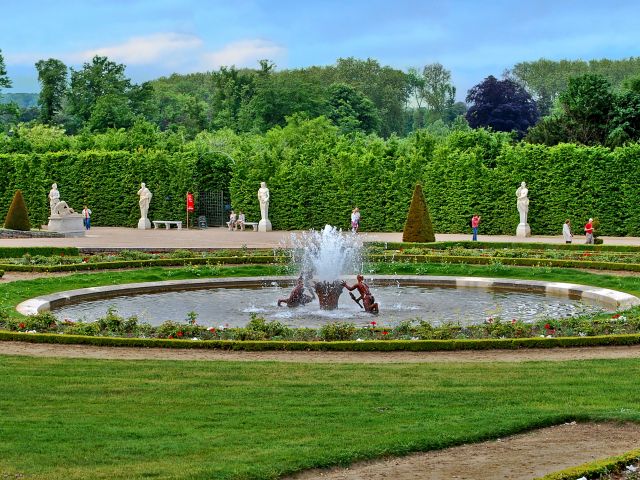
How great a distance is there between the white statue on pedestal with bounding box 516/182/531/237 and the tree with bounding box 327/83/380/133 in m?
47.2

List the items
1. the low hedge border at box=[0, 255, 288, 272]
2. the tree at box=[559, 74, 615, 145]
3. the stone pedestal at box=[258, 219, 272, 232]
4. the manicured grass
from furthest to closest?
the tree at box=[559, 74, 615, 145], the stone pedestal at box=[258, 219, 272, 232], the low hedge border at box=[0, 255, 288, 272], the manicured grass

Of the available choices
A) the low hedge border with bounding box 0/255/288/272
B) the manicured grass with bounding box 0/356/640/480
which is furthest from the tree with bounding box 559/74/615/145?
the manicured grass with bounding box 0/356/640/480

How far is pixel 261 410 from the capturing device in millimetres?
10336

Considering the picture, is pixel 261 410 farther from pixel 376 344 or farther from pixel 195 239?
pixel 195 239

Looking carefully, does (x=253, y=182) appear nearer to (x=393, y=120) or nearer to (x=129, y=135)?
(x=129, y=135)

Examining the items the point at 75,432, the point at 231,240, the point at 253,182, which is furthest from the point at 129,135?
the point at 75,432

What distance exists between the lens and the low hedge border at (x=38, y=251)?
30.6m

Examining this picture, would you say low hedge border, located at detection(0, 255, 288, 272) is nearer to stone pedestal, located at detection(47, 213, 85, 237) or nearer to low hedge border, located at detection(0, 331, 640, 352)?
low hedge border, located at detection(0, 331, 640, 352)

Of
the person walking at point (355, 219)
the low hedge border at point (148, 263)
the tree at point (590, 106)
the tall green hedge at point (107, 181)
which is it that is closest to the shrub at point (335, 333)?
the low hedge border at point (148, 263)

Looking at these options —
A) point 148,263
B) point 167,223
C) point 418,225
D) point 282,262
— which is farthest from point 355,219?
point 148,263

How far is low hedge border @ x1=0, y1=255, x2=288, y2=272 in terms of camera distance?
26359 millimetres

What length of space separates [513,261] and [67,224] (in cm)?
2083

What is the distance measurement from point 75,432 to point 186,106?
8103 cm

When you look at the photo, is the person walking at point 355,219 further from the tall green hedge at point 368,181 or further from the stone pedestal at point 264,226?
the stone pedestal at point 264,226
